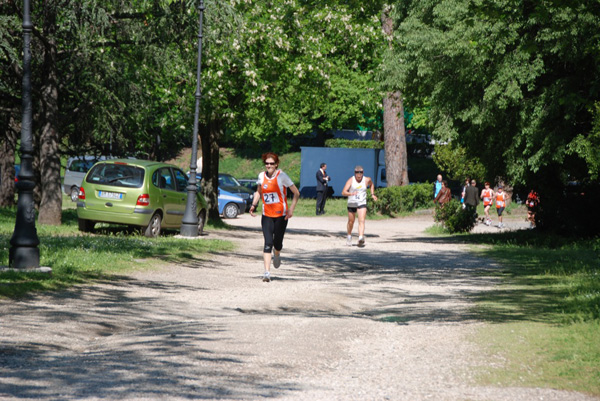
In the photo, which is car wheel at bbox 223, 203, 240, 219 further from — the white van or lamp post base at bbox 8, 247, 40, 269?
lamp post base at bbox 8, 247, 40, 269

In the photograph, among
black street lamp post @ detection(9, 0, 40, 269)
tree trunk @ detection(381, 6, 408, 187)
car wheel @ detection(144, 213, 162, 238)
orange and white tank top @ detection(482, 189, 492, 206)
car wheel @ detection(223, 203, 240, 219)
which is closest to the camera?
black street lamp post @ detection(9, 0, 40, 269)

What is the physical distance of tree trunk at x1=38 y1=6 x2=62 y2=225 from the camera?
21422 mm

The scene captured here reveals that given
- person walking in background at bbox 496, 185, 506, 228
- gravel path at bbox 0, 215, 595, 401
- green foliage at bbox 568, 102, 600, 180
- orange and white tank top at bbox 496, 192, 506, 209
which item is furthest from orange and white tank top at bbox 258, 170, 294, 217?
orange and white tank top at bbox 496, 192, 506, 209

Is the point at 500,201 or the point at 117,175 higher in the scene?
the point at 117,175

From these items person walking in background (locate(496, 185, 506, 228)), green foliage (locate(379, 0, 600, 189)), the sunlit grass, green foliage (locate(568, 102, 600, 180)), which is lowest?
the sunlit grass

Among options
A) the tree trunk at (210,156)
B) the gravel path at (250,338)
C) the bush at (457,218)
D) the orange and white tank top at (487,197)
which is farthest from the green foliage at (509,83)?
the orange and white tank top at (487,197)

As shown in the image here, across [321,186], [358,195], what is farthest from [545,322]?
[321,186]

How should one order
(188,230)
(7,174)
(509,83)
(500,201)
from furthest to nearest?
1. (500,201)
2. (7,174)
3. (188,230)
4. (509,83)

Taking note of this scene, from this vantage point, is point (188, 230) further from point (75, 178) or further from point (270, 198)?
point (75, 178)

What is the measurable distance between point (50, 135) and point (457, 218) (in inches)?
487

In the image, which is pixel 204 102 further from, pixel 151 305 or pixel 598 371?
pixel 598 371

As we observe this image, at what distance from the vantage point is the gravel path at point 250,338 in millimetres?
5961

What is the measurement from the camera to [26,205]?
12.1 metres

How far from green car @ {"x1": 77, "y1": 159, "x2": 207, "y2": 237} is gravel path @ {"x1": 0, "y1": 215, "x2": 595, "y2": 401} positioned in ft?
16.6
